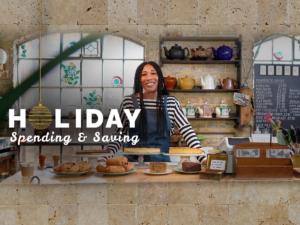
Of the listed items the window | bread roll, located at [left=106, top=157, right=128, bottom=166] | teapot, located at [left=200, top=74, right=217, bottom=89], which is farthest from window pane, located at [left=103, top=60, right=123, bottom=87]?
bread roll, located at [left=106, top=157, right=128, bottom=166]

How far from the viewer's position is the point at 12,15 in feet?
8.38

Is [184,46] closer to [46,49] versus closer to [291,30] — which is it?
[291,30]

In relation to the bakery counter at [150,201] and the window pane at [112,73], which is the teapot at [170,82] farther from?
the bakery counter at [150,201]

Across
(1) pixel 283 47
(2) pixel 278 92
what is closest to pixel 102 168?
(2) pixel 278 92

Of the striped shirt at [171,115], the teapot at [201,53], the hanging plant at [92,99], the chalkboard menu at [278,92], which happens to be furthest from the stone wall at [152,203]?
the chalkboard menu at [278,92]

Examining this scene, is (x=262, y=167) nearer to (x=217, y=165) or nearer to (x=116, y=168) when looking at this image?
(x=217, y=165)

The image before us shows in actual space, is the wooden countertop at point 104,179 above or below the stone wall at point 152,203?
above

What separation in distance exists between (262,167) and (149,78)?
129cm

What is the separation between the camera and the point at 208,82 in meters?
3.60

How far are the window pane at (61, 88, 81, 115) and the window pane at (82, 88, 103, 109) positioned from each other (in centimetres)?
7

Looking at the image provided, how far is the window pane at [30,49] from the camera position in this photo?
3.06 meters

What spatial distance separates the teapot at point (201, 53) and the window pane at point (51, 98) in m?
1.63

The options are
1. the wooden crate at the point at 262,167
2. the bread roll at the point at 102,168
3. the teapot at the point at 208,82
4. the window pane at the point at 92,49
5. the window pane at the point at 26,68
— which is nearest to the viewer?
the wooden crate at the point at 262,167

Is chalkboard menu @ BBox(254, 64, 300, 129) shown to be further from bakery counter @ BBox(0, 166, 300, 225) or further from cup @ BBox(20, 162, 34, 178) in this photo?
cup @ BBox(20, 162, 34, 178)
